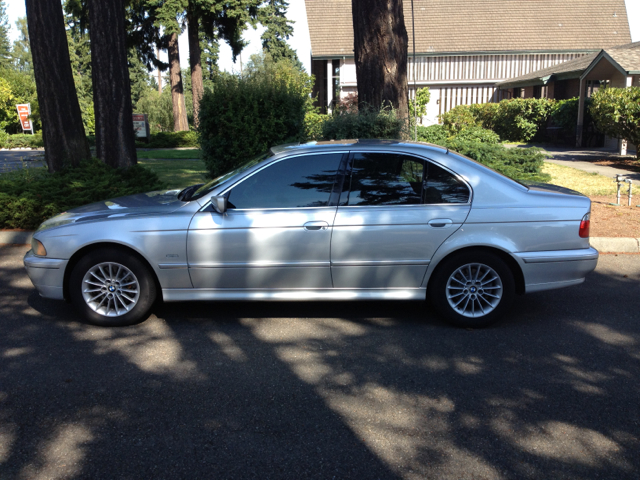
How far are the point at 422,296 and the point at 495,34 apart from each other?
35988 mm

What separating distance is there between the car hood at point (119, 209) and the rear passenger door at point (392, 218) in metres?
1.58

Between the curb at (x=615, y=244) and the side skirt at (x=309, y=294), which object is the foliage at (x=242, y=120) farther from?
Answer: the side skirt at (x=309, y=294)

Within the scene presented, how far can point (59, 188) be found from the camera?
30.7 ft

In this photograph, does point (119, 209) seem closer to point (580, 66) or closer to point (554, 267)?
point (554, 267)

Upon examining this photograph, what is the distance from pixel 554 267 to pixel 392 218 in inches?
59.3

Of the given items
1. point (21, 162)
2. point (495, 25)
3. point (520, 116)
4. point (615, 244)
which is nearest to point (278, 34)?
point (495, 25)

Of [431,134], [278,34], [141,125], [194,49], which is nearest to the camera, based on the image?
[431,134]

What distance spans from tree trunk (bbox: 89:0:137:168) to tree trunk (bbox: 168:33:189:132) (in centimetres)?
2101

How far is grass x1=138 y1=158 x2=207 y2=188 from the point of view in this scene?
45.1ft

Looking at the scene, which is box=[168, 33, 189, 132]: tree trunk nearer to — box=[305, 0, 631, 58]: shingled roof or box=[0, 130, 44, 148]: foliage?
box=[0, 130, 44, 148]: foliage

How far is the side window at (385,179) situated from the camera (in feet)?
17.0

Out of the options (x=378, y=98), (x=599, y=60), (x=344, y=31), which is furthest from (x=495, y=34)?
(x=378, y=98)

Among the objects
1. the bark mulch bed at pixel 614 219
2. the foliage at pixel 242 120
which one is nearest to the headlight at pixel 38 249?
the foliage at pixel 242 120

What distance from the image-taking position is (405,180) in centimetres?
523
